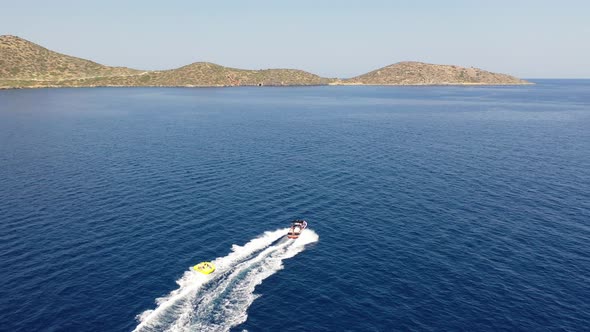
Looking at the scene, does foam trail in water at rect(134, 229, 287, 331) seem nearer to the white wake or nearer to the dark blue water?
the white wake

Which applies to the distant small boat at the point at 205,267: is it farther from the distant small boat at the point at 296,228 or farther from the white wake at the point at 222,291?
the distant small boat at the point at 296,228

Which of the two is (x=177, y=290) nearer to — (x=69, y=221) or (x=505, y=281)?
(x=69, y=221)

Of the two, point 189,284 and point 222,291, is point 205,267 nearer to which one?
point 189,284

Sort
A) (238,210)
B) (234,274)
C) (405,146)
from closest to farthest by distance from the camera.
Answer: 1. (234,274)
2. (238,210)
3. (405,146)

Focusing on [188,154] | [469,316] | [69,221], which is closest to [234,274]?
[469,316]

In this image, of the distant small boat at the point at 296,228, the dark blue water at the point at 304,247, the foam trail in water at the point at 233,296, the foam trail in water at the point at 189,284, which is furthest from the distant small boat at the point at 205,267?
the distant small boat at the point at 296,228

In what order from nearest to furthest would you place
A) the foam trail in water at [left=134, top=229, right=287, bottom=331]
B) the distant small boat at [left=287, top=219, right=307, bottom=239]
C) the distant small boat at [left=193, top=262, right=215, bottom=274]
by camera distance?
the foam trail in water at [left=134, top=229, right=287, bottom=331], the distant small boat at [left=193, top=262, right=215, bottom=274], the distant small boat at [left=287, top=219, right=307, bottom=239]

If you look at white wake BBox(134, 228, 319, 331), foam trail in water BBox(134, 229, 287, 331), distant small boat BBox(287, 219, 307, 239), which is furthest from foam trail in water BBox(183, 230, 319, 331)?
distant small boat BBox(287, 219, 307, 239)
